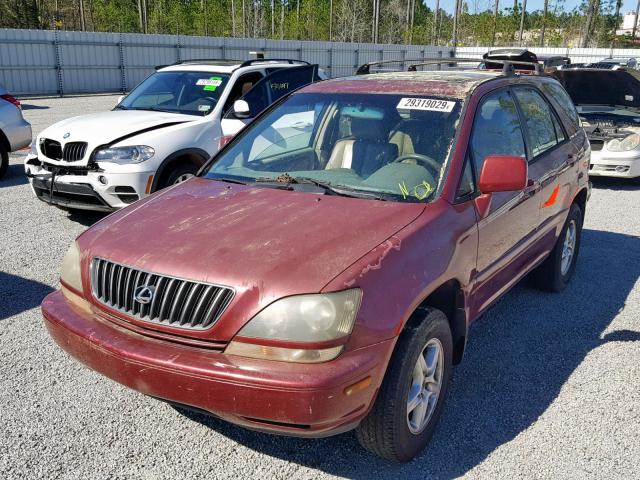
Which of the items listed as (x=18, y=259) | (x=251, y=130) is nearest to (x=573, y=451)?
(x=251, y=130)

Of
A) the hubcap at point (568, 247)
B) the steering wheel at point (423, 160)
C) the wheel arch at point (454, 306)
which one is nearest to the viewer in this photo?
the wheel arch at point (454, 306)

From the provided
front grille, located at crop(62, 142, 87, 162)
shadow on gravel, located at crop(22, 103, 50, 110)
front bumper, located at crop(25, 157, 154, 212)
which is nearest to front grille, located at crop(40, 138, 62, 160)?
front grille, located at crop(62, 142, 87, 162)

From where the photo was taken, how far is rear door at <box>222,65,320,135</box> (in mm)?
7496

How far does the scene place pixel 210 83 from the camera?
8.01 m

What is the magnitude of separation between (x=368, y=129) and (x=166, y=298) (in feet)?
5.88

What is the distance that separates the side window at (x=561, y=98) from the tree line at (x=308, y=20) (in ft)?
127

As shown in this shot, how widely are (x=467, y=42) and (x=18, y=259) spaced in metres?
66.0

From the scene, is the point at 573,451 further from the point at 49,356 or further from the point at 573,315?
the point at 49,356

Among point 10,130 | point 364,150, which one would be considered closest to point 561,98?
point 364,150

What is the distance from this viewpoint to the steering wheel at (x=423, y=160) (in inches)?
138

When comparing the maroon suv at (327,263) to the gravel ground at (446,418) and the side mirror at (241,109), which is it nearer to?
the gravel ground at (446,418)

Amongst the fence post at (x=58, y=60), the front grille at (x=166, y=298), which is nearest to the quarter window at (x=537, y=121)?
the front grille at (x=166, y=298)

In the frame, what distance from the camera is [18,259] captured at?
5773 mm

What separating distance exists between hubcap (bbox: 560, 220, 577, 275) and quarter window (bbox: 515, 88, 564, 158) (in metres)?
0.82
